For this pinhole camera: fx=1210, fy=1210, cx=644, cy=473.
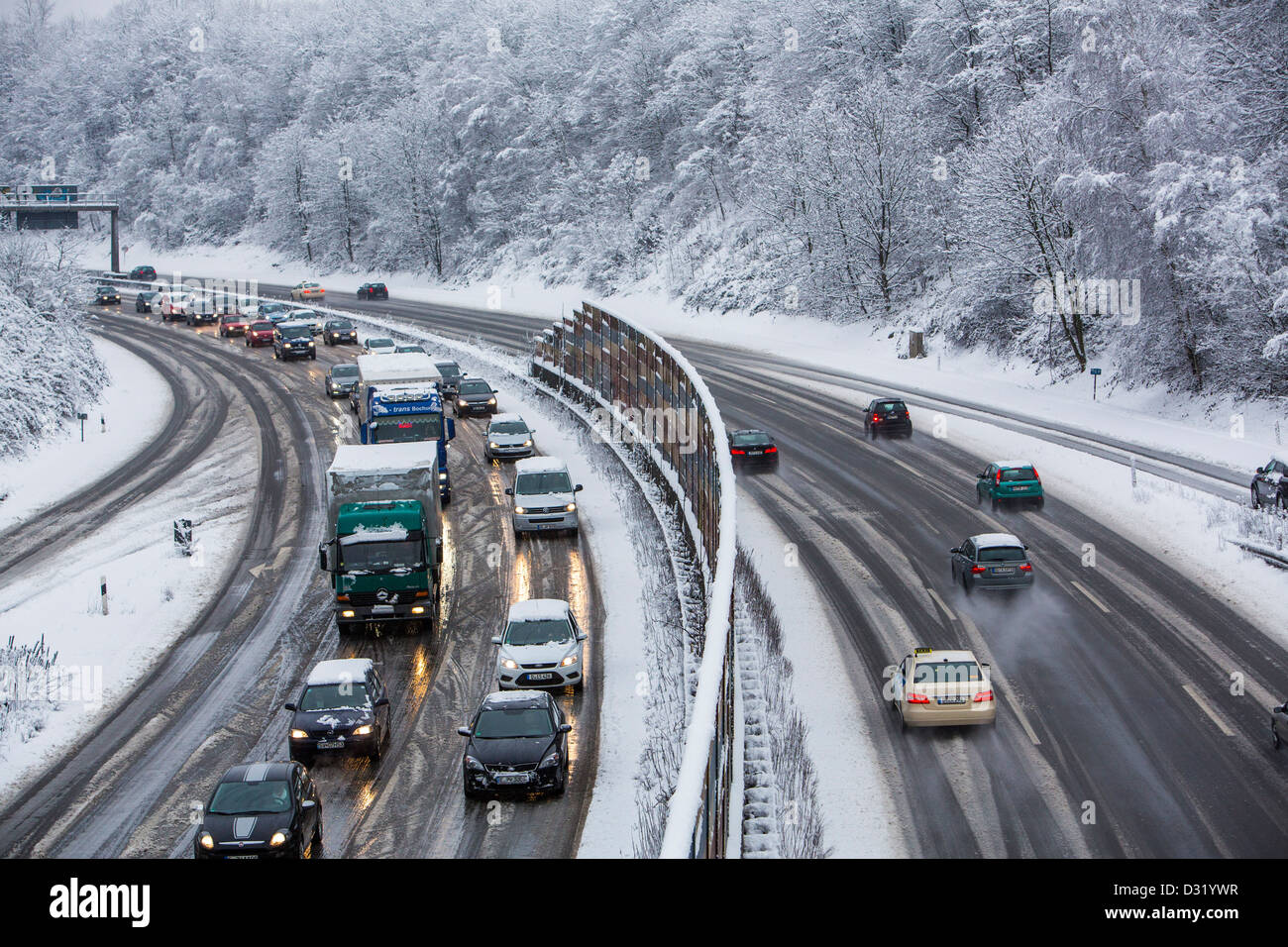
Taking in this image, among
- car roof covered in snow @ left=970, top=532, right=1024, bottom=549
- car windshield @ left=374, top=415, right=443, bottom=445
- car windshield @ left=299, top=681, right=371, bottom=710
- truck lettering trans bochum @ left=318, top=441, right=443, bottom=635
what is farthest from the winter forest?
car windshield @ left=299, top=681, right=371, bottom=710

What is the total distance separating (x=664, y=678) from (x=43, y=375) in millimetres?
37839

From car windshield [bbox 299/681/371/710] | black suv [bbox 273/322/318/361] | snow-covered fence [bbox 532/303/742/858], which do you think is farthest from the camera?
black suv [bbox 273/322/318/361]

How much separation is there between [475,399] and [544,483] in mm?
17327

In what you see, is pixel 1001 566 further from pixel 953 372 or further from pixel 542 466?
pixel 953 372

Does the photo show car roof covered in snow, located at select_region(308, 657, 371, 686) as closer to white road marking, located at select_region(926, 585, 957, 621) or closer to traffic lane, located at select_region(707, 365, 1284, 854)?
traffic lane, located at select_region(707, 365, 1284, 854)

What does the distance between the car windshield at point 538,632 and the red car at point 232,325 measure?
195 ft

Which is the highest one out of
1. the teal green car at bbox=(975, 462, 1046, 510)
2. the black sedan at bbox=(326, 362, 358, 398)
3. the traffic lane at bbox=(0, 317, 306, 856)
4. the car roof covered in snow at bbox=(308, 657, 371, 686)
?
the black sedan at bbox=(326, 362, 358, 398)

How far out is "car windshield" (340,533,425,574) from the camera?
2575cm

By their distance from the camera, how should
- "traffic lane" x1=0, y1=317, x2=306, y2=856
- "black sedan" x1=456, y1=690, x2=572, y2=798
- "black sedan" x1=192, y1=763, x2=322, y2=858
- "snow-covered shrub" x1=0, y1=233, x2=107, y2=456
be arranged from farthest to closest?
"snow-covered shrub" x1=0, y1=233, x2=107, y2=456
"black sedan" x1=456, y1=690, x2=572, y2=798
"traffic lane" x1=0, y1=317, x2=306, y2=856
"black sedan" x1=192, y1=763, x2=322, y2=858

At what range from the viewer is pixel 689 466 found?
94.7 ft

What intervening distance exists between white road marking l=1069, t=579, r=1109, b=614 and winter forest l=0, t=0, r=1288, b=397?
15.9 m

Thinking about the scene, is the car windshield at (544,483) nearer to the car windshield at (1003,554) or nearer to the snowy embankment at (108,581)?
the snowy embankment at (108,581)

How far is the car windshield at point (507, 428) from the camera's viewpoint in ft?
139

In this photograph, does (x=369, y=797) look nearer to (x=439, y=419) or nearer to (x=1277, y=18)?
(x=439, y=419)
